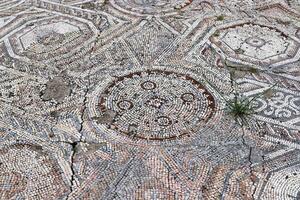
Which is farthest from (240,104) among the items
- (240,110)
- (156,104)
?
(156,104)

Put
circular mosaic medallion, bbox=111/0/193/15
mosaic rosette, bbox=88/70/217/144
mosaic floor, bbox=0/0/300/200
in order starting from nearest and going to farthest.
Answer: mosaic floor, bbox=0/0/300/200 < mosaic rosette, bbox=88/70/217/144 < circular mosaic medallion, bbox=111/0/193/15

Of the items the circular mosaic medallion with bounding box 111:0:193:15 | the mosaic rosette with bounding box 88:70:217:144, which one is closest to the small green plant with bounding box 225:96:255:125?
the mosaic rosette with bounding box 88:70:217:144

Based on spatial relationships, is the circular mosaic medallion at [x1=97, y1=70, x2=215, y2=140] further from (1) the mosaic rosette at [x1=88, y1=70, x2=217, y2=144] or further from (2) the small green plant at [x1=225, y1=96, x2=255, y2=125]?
(2) the small green plant at [x1=225, y1=96, x2=255, y2=125]

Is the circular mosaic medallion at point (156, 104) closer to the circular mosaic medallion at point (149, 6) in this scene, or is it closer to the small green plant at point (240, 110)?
the small green plant at point (240, 110)

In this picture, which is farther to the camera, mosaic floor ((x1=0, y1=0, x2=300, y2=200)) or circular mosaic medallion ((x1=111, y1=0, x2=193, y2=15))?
circular mosaic medallion ((x1=111, y1=0, x2=193, y2=15))

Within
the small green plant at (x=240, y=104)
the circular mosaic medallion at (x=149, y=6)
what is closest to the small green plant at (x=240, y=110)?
the small green plant at (x=240, y=104)

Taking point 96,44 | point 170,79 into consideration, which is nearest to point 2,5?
point 96,44
